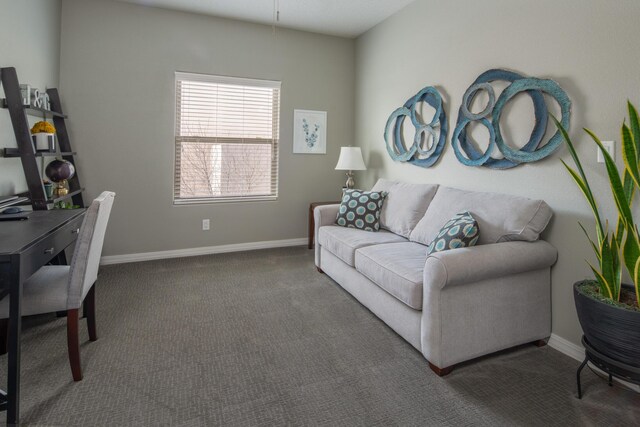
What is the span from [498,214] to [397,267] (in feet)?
2.44

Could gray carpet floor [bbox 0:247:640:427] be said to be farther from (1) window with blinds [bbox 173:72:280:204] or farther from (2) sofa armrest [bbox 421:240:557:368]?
(1) window with blinds [bbox 173:72:280:204]

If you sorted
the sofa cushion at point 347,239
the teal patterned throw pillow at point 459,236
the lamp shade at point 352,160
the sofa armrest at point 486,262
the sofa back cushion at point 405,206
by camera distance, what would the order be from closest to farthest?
the sofa armrest at point 486,262 < the teal patterned throw pillow at point 459,236 < the sofa cushion at point 347,239 < the sofa back cushion at point 405,206 < the lamp shade at point 352,160

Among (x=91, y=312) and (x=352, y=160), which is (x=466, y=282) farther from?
(x=352, y=160)

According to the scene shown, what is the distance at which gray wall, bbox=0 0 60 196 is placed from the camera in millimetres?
2471

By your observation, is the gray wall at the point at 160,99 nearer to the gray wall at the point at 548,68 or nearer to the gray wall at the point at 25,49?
the gray wall at the point at 25,49

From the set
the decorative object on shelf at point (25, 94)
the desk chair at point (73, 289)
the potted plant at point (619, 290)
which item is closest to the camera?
the potted plant at point (619, 290)

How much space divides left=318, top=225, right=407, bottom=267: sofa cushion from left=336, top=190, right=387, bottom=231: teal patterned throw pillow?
0.07m

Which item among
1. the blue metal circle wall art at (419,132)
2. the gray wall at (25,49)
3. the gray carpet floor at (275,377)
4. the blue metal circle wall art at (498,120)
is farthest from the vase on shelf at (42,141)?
the blue metal circle wall art at (498,120)

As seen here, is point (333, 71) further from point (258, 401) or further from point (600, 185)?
point (258, 401)

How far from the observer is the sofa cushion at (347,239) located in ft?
9.34

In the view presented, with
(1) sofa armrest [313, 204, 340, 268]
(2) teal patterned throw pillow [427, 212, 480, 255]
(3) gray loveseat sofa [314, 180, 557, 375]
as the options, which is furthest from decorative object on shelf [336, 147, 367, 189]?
(2) teal patterned throw pillow [427, 212, 480, 255]

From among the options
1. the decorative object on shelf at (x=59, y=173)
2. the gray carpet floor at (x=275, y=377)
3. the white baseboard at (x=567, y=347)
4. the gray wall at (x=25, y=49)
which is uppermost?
the gray wall at (x=25, y=49)

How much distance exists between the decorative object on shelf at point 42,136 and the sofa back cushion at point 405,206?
9.12ft

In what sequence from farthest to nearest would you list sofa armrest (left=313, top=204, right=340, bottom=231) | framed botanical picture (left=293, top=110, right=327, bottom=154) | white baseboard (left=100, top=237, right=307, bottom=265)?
framed botanical picture (left=293, top=110, right=327, bottom=154)
white baseboard (left=100, top=237, right=307, bottom=265)
sofa armrest (left=313, top=204, right=340, bottom=231)
